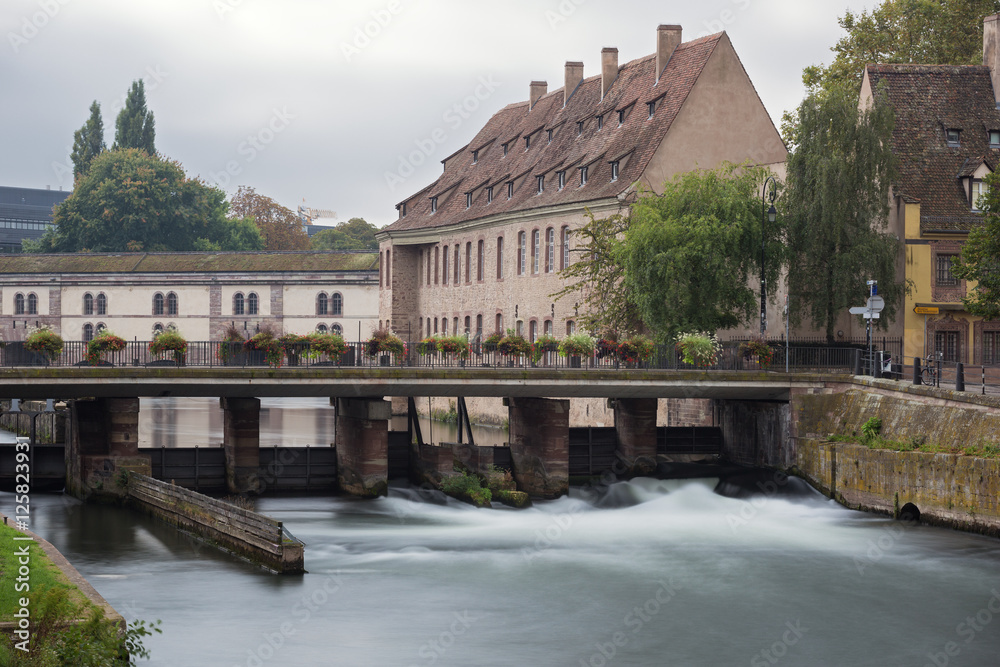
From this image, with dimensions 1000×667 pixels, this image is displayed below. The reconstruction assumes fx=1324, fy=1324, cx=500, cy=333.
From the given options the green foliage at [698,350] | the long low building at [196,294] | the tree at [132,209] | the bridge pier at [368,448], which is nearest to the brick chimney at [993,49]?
the green foliage at [698,350]

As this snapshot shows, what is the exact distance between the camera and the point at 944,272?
4444 centimetres

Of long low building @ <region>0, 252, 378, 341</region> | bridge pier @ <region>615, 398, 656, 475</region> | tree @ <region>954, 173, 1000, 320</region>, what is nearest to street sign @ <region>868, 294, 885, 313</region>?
tree @ <region>954, 173, 1000, 320</region>

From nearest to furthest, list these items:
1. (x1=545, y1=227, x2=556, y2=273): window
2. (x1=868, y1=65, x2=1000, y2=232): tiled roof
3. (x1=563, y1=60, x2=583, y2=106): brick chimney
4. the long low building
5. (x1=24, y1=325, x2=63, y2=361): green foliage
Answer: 1. (x1=24, y1=325, x2=63, y2=361): green foliage
2. (x1=868, y1=65, x2=1000, y2=232): tiled roof
3. (x1=545, y1=227, x2=556, y2=273): window
4. (x1=563, y1=60, x2=583, y2=106): brick chimney
5. the long low building

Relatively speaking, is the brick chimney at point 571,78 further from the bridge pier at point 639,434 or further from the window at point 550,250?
the bridge pier at point 639,434

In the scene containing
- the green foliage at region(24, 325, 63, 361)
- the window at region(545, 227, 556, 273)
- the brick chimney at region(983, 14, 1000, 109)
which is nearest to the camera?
the green foliage at region(24, 325, 63, 361)

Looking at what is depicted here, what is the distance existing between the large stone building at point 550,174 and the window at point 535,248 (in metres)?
0.08

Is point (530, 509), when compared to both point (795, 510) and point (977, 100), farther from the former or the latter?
point (977, 100)

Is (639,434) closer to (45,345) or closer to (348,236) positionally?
(45,345)

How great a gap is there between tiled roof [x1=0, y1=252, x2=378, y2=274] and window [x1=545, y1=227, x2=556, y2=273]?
118 feet

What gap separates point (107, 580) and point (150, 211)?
82.3 m

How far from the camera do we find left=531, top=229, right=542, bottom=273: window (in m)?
55.6

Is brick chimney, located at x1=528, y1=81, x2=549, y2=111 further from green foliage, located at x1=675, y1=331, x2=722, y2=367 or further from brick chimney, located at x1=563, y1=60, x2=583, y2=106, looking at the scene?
green foliage, located at x1=675, y1=331, x2=722, y2=367

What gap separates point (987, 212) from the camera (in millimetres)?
37594

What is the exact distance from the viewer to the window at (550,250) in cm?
5409
